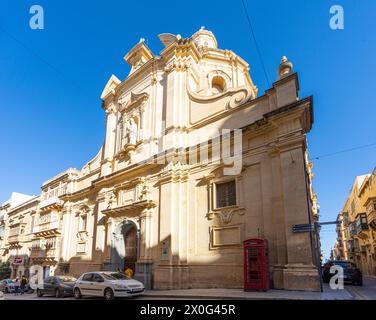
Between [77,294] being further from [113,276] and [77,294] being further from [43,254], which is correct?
[43,254]

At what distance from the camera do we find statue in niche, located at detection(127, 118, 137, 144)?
1995 cm

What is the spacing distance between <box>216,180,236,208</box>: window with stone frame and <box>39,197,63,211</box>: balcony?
17243 millimetres

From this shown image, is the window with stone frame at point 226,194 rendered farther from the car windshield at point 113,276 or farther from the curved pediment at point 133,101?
the curved pediment at point 133,101

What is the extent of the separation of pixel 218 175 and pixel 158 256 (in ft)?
17.3

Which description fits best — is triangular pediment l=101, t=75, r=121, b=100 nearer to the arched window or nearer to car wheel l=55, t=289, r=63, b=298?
the arched window

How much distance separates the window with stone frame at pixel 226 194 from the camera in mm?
14174

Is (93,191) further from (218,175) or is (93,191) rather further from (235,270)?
A: (235,270)

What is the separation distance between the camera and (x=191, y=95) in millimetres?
18172

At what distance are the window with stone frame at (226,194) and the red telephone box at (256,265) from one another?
2.68 meters

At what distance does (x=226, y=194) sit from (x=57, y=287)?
375 inches

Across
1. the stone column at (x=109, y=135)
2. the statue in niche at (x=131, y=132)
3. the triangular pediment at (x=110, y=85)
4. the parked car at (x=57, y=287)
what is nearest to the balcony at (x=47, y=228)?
the stone column at (x=109, y=135)

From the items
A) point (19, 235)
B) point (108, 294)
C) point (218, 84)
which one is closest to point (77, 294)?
point (108, 294)
